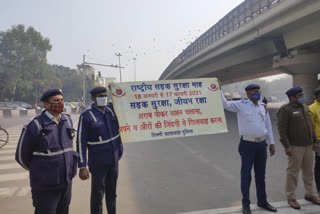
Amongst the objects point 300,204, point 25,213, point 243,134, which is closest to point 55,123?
point 25,213

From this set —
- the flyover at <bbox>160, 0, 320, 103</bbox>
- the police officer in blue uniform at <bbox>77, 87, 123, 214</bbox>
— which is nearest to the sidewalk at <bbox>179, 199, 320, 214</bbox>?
the police officer in blue uniform at <bbox>77, 87, 123, 214</bbox>

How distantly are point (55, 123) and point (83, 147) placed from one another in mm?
557

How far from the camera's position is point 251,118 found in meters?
3.51

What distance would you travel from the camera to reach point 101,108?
124 inches

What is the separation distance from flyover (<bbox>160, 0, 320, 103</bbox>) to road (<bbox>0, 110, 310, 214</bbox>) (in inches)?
230

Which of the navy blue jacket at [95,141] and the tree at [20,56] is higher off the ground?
the tree at [20,56]

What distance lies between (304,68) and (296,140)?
11.4 meters

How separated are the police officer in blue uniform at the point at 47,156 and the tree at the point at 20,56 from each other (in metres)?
47.6

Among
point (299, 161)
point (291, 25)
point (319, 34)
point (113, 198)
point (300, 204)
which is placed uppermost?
point (291, 25)

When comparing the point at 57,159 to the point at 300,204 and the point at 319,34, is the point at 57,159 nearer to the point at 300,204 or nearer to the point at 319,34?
the point at 300,204

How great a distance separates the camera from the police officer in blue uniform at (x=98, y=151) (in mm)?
2936

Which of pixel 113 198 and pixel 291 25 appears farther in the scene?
pixel 291 25

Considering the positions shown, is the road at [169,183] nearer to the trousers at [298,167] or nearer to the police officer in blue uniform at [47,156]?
the trousers at [298,167]

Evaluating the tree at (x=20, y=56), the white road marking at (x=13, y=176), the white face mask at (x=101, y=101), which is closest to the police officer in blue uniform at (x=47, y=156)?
the white face mask at (x=101, y=101)
